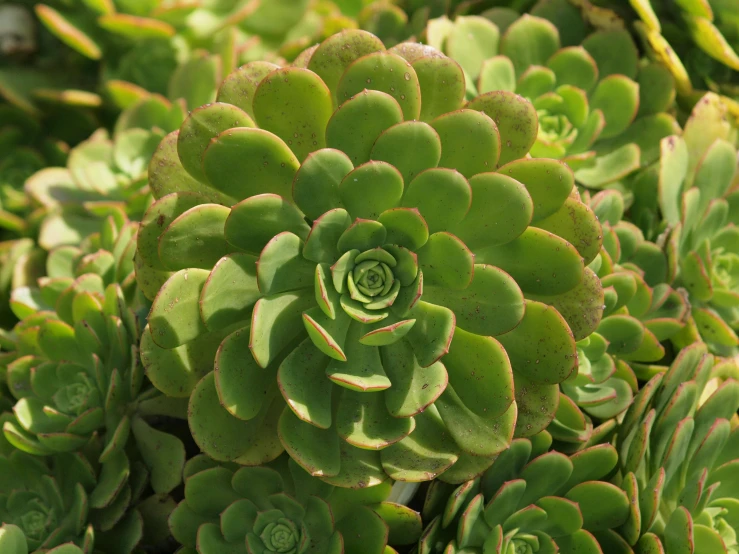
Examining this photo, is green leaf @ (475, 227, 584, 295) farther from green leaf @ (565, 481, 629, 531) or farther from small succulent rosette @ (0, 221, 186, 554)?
small succulent rosette @ (0, 221, 186, 554)

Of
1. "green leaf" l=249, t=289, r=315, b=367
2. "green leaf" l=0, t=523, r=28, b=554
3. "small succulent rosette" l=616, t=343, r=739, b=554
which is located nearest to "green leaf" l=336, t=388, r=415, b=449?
"green leaf" l=249, t=289, r=315, b=367

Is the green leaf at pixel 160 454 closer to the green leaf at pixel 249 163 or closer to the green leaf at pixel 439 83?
the green leaf at pixel 249 163

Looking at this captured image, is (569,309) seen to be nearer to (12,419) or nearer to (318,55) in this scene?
(318,55)

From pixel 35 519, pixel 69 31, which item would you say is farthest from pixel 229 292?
pixel 69 31

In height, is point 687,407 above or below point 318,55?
below

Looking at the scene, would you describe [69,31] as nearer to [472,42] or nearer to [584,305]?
[472,42]

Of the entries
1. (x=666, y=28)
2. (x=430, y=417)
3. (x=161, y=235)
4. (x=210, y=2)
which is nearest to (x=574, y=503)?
(x=430, y=417)
